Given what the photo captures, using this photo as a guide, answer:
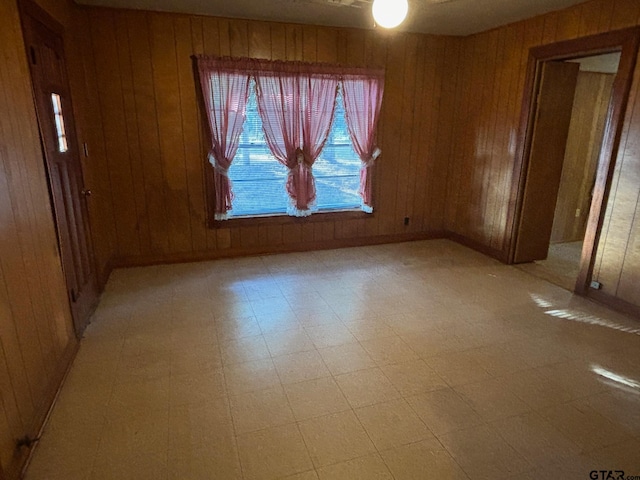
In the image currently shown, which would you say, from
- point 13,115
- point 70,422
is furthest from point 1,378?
point 13,115

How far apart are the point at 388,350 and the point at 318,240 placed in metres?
2.22

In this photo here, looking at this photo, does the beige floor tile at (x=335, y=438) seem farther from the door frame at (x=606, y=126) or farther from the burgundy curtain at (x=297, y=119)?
the burgundy curtain at (x=297, y=119)

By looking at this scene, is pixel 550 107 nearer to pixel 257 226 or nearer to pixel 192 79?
pixel 257 226

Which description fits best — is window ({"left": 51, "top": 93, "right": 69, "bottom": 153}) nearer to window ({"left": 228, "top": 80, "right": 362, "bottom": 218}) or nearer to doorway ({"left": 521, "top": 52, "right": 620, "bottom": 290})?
window ({"left": 228, "top": 80, "right": 362, "bottom": 218})

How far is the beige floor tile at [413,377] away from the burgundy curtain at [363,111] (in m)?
2.65

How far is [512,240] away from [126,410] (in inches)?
149

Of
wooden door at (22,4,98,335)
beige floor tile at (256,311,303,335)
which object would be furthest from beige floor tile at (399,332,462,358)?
wooden door at (22,4,98,335)

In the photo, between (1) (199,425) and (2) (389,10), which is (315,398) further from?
(2) (389,10)

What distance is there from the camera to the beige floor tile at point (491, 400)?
205 cm

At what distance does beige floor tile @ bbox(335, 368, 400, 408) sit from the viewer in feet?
7.04

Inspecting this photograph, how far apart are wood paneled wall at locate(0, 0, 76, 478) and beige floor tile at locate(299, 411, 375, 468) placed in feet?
4.05

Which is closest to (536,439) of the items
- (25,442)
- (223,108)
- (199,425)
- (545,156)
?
(199,425)

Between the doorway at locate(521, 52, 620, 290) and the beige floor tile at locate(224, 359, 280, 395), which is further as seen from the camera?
the doorway at locate(521, 52, 620, 290)

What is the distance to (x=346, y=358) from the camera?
8.29 feet
